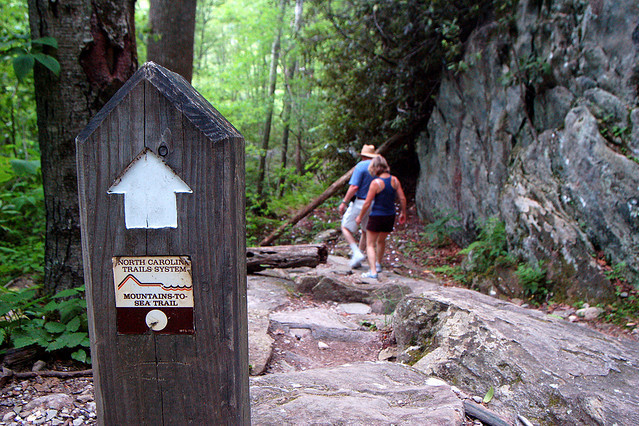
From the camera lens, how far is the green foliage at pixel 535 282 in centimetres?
565

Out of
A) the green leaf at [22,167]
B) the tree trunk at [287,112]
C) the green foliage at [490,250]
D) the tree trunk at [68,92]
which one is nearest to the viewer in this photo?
the tree trunk at [68,92]

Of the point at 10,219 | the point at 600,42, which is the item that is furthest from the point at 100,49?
the point at 600,42

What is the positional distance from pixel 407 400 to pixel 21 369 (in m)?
→ 2.28

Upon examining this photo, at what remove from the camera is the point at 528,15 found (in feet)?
22.8

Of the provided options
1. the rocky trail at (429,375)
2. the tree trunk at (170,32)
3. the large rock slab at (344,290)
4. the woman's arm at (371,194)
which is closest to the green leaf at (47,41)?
the rocky trail at (429,375)

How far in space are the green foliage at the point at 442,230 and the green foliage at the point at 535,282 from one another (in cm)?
298

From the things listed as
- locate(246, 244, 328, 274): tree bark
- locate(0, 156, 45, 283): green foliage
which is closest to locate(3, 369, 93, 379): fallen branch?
locate(0, 156, 45, 283): green foliage

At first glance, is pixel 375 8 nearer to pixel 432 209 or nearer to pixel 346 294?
pixel 432 209

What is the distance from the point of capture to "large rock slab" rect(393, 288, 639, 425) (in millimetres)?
2359

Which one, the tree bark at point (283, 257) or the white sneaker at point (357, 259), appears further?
the white sneaker at point (357, 259)

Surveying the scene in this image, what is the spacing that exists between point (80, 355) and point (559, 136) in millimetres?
6297

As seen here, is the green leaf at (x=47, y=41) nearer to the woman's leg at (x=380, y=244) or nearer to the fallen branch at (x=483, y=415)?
the fallen branch at (x=483, y=415)

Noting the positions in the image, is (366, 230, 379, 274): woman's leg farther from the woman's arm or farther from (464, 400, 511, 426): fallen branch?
(464, 400, 511, 426): fallen branch

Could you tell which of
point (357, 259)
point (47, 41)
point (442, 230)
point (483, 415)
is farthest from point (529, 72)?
point (47, 41)
